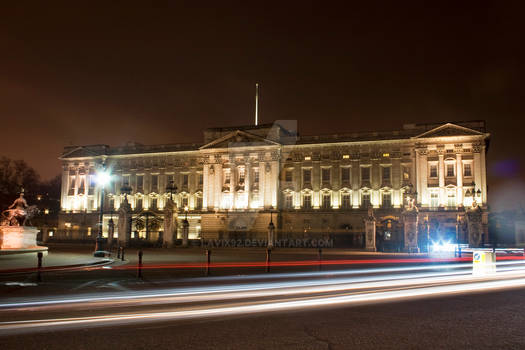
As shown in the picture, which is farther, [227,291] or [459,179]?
[459,179]

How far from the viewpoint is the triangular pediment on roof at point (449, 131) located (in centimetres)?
6350

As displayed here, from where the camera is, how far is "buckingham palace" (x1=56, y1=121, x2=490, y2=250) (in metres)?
63.2

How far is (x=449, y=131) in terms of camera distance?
211ft

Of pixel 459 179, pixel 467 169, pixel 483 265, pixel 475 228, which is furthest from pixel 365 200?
pixel 483 265

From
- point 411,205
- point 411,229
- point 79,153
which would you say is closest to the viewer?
point 411,229

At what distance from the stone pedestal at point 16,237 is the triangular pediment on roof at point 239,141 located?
4338 cm

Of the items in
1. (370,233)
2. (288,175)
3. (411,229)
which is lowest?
(370,233)

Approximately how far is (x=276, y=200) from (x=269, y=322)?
6070 cm

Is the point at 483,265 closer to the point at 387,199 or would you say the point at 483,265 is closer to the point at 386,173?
the point at 387,199

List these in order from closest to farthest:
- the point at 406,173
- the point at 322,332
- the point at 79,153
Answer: the point at 322,332 < the point at 406,173 < the point at 79,153

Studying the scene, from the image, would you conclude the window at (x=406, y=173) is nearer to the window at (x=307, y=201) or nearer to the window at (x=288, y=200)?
the window at (x=307, y=201)

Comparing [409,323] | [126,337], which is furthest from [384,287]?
[126,337]

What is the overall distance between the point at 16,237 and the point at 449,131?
175 ft

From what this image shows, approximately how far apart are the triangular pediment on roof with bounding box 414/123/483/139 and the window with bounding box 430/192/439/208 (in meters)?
7.71
